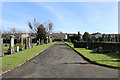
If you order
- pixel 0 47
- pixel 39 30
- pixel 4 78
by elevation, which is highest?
pixel 39 30

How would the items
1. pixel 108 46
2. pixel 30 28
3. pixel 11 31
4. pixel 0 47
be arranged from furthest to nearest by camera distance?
pixel 11 31 < pixel 30 28 < pixel 108 46 < pixel 0 47

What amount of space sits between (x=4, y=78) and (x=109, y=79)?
4.96 meters

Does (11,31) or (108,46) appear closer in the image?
(108,46)

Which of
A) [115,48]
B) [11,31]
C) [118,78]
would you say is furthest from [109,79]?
[11,31]

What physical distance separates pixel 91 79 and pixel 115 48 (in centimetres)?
1237

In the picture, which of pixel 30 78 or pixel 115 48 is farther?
pixel 115 48

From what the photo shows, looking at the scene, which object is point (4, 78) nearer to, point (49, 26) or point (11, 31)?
point (49, 26)

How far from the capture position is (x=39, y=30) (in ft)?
174

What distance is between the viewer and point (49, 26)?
214 feet

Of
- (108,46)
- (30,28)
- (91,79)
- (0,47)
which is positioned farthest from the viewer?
(30,28)

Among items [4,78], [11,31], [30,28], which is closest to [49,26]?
[30,28]

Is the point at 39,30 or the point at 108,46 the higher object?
the point at 39,30

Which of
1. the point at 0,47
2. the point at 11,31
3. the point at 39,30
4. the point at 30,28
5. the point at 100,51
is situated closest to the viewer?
the point at 0,47

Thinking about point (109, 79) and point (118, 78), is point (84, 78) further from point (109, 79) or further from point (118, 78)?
point (118, 78)
